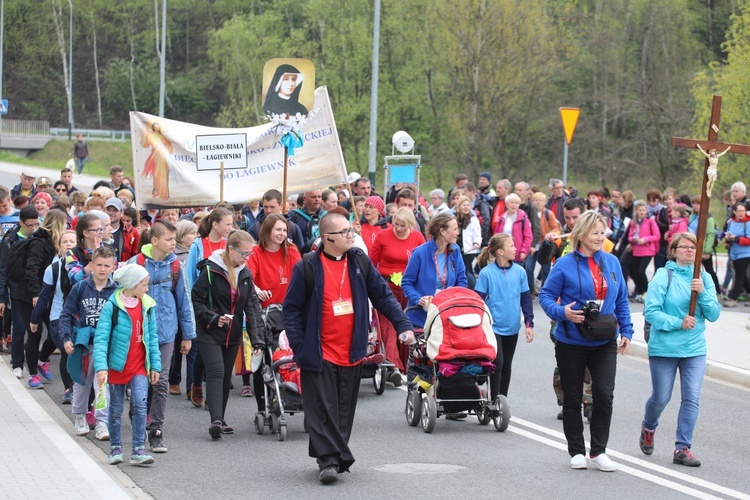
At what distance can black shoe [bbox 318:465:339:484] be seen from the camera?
27.3 ft

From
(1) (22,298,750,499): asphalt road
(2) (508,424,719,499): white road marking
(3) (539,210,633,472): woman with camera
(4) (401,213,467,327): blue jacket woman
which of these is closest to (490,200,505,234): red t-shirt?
(1) (22,298,750,499): asphalt road

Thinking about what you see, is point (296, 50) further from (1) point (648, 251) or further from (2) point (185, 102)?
(1) point (648, 251)

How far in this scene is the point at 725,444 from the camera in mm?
10078

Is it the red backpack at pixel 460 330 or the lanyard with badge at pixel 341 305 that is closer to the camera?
the lanyard with badge at pixel 341 305

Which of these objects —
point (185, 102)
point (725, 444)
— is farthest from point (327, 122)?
point (185, 102)

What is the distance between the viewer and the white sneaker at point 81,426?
10.0 m

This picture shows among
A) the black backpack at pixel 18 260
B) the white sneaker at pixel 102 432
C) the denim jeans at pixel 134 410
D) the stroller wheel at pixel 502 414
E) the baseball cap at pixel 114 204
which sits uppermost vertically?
the baseball cap at pixel 114 204

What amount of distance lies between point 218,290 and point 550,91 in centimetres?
4242

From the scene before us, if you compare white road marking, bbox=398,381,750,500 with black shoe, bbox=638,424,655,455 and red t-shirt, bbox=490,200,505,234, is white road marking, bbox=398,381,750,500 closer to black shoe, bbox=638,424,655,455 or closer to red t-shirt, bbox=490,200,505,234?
black shoe, bbox=638,424,655,455

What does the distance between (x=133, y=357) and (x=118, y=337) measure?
0.63 feet

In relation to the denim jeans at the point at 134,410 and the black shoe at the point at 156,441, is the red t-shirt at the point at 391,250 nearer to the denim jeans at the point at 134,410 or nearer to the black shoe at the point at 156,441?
the black shoe at the point at 156,441

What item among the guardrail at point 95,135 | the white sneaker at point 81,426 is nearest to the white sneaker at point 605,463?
the white sneaker at point 81,426

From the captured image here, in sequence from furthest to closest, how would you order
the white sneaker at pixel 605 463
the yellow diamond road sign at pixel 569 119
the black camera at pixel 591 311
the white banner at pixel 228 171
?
the yellow diamond road sign at pixel 569 119
the white banner at pixel 228 171
the white sneaker at pixel 605 463
the black camera at pixel 591 311

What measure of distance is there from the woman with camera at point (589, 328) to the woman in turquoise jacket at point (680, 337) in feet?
1.65
